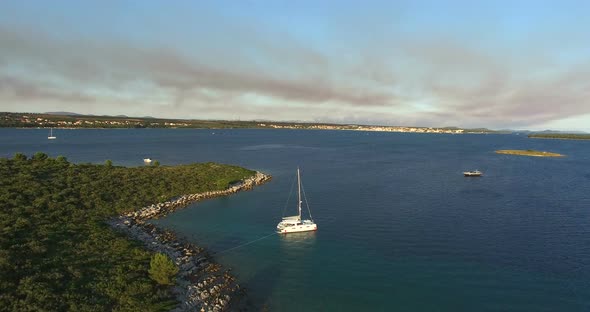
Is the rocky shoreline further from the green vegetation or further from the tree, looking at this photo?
the green vegetation

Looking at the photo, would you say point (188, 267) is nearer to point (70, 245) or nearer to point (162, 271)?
point (162, 271)

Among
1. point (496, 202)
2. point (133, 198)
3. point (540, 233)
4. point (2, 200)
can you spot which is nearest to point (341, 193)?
point (496, 202)

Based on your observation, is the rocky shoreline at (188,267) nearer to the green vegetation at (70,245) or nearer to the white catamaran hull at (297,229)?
the green vegetation at (70,245)

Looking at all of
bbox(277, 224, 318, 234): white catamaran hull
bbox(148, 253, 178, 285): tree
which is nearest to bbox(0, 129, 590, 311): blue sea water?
bbox(277, 224, 318, 234): white catamaran hull

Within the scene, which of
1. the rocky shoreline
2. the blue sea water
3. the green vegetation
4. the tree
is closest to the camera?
the green vegetation

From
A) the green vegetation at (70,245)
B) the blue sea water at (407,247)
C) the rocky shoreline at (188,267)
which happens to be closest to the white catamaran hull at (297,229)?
the blue sea water at (407,247)

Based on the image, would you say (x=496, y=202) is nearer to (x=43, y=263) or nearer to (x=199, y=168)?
(x=199, y=168)

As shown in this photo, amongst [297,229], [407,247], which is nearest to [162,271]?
[297,229]
